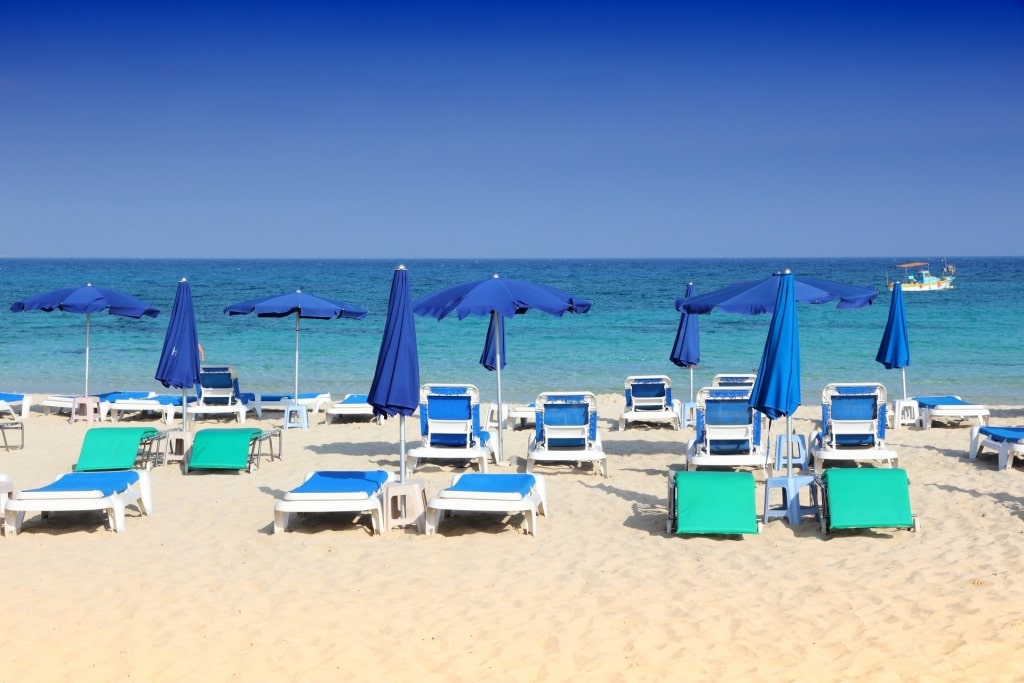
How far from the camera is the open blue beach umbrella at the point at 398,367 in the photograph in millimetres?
8008

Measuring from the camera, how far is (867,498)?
24.1ft

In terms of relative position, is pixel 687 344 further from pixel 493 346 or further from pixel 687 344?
pixel 493 346

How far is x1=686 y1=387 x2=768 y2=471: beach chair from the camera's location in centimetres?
962

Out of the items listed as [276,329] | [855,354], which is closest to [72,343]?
[276,329]

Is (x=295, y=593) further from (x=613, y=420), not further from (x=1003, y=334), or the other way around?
(x=1003, y=334)

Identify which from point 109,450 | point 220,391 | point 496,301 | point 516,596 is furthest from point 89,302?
point 516,596

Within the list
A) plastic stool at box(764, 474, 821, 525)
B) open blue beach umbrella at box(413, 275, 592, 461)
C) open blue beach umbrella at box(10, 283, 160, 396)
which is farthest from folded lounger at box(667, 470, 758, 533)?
open blue beach umbrella at box(10, 283, 160, 396)

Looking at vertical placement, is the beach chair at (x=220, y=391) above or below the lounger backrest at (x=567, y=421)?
below

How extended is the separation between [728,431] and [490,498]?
127 inches

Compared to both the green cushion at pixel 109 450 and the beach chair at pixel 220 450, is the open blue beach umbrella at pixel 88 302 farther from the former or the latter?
the beach chair at pixel 220 450

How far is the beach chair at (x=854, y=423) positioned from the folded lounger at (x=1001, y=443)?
1301 millimetres

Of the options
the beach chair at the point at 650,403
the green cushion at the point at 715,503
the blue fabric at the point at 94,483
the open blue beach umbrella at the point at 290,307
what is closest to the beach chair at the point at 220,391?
the open blue beach umbrella at the point at 290,307

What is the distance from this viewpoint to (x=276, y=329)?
3541cm

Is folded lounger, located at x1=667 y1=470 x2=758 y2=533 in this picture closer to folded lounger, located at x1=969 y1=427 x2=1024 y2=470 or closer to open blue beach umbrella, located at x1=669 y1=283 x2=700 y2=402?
folded lounger, located at x1=969 y1=427 x2=1024 y2=470
